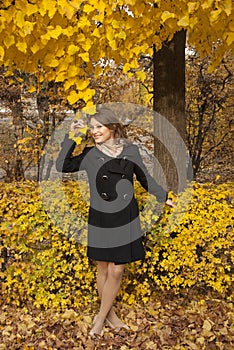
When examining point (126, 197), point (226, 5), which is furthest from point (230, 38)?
point (126, 197)

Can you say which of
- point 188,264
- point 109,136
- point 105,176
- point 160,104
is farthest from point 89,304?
point 160,104

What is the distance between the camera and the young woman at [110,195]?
3.26 meters

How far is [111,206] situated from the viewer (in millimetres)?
3266

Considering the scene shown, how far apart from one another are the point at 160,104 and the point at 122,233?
64.9 inches

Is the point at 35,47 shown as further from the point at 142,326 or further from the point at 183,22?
the point at 142,326

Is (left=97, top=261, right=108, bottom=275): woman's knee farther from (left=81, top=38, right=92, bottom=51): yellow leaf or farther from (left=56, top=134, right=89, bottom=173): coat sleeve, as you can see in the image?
(left=81, top=38, right=92, bottom=51): yellow leaf

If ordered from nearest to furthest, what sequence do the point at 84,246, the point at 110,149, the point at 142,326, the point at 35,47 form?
the point at 35,47
the point at 110,149
the point at 142,326
the point at 84,246

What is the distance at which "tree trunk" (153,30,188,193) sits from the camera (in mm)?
4297

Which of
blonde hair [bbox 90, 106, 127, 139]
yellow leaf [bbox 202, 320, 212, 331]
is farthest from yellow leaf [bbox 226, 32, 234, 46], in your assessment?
yellow leaf [bbox 202, 320, 212, 331]

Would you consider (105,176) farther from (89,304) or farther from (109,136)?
(89,304)

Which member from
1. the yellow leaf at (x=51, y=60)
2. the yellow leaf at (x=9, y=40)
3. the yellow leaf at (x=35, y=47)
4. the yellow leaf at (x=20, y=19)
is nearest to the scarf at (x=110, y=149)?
the yellow leaf at (x=51, y=60)

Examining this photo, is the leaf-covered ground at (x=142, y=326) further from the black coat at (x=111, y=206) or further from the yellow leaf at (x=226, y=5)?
the yellow leaf at (x=226, y=5)

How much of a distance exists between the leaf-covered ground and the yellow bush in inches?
4.7

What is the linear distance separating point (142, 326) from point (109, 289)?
1.74 feet
